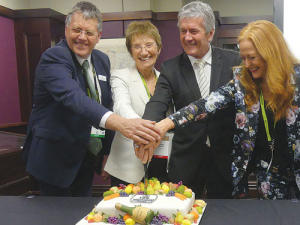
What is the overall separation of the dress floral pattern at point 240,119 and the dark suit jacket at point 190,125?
9 centimetres

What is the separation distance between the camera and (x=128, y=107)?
6.57 feet

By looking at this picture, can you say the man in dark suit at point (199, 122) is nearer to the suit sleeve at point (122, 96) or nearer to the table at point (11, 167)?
the suit sleeve at point (122, 96)

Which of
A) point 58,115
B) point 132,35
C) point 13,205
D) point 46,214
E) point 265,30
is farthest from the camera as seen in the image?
point 132,35

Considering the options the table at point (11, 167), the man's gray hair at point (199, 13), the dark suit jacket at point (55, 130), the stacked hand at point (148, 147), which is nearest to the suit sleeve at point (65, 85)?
the dark suit jacket at point (55, 130)

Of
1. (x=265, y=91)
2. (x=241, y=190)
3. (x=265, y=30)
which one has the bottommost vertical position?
(x=241, y=190)

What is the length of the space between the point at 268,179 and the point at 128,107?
854 millimetres

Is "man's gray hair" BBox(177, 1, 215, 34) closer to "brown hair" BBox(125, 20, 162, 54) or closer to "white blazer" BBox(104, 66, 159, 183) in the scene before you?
"brown hair" BBox(125, 20, 162, 54)

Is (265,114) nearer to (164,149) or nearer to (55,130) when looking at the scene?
(164,149)

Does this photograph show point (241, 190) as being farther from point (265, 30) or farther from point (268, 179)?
point (265, 30)

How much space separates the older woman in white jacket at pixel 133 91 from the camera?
2016 millimetres

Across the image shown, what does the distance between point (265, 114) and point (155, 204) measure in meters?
0.78

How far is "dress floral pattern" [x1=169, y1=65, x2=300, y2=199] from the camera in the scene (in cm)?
173

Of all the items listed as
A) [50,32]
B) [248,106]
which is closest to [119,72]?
[248,106]

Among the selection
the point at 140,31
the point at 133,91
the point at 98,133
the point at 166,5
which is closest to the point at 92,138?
the point at 98,133
